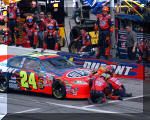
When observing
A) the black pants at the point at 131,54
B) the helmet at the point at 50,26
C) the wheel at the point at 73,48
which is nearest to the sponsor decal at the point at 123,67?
the black pants at the point at 131,54

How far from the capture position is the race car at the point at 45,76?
1079 cm

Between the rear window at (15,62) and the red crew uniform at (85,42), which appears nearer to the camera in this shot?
the rear window at (15,62)

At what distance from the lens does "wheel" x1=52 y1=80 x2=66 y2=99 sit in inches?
427

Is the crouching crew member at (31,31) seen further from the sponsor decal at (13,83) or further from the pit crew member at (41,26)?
the sponsor decal at (13,83)

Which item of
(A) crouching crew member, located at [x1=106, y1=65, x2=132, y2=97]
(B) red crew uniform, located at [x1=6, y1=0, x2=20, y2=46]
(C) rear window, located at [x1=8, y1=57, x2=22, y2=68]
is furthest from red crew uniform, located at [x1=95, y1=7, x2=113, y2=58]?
(B) red crew uniform, located at [x1=6, y1=0, x2=20, y2=46]

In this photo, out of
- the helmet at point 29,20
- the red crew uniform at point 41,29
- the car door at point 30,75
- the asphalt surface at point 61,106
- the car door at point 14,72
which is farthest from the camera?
the helmet at point 29,20

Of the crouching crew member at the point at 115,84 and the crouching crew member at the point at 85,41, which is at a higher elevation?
the crouching crew member at the point at 85,41

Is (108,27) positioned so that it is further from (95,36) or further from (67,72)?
(67,72)

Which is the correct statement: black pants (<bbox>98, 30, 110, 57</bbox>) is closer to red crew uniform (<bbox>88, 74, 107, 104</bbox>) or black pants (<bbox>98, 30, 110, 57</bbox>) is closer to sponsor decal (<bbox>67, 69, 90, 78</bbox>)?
sponsor decal (<bbox>67, 69, 90, 78</bbox>)

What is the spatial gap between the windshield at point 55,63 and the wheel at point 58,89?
2.35 ft

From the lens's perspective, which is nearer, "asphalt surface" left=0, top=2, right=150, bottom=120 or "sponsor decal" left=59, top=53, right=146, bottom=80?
"asphalt surface" left=0, top=2, right=150, bottom=120

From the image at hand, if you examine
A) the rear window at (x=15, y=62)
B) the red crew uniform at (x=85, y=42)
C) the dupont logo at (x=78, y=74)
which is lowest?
the dupont logo at (x=78, y=74)

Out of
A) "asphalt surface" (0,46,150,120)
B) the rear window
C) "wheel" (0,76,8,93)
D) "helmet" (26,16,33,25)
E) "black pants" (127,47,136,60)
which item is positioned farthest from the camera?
"helmet" (26,16,33,25)

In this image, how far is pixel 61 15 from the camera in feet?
62.4
